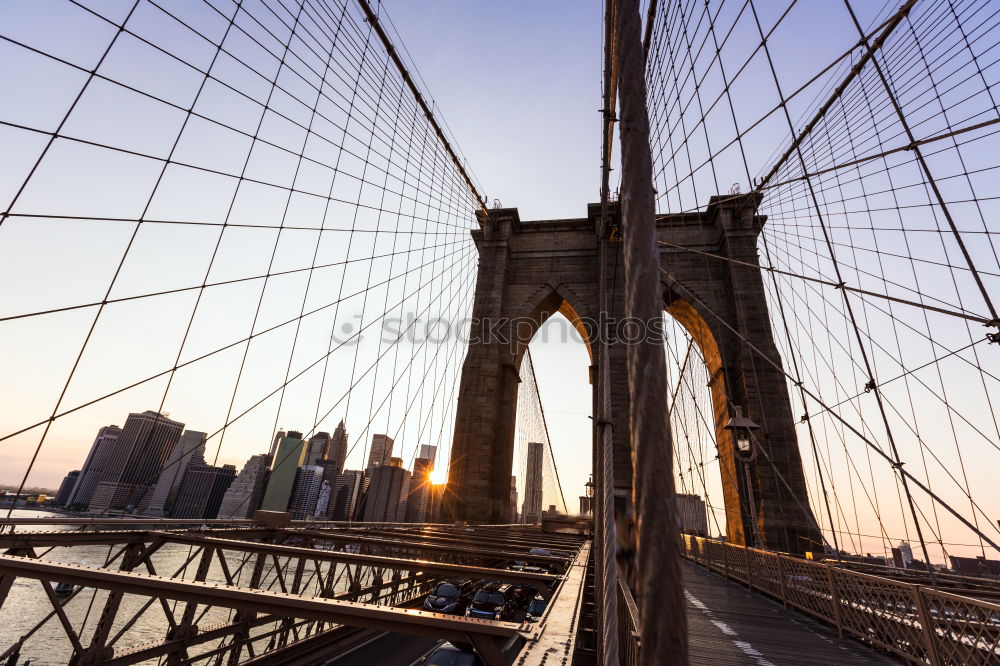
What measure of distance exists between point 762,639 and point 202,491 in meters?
85.6

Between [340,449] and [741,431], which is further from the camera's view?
[340,449]

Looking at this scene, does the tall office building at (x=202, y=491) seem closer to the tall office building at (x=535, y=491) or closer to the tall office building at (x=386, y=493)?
the tall office building at (x=386, y=493)

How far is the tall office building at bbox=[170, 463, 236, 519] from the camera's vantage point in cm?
6425

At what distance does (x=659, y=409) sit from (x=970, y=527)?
14.3 ft

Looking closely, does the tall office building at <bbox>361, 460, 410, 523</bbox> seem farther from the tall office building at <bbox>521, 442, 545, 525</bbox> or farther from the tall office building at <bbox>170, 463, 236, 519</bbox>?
the tall office building at <bbox>170, 463, 236, 519</bbox>

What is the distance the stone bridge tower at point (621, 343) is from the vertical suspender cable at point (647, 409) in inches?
522

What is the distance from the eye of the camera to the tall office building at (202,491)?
6425cm

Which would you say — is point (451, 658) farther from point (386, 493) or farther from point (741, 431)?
point (386, 493)

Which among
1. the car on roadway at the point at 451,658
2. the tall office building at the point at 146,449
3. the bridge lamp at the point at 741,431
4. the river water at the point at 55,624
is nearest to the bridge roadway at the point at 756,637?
the bridge lamp at the point at 741,431

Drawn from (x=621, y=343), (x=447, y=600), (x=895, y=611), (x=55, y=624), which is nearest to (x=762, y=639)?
(x=895, y=611)

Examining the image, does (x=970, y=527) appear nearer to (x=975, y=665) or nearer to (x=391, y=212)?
(x=975, y=665)

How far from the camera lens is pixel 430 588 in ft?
49.8

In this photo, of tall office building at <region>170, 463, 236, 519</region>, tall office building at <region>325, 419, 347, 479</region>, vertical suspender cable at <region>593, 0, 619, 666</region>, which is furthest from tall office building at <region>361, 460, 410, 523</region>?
vertical suspender cable at <region>593, 0, 619, 666</region>

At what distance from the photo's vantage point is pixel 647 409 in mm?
998
